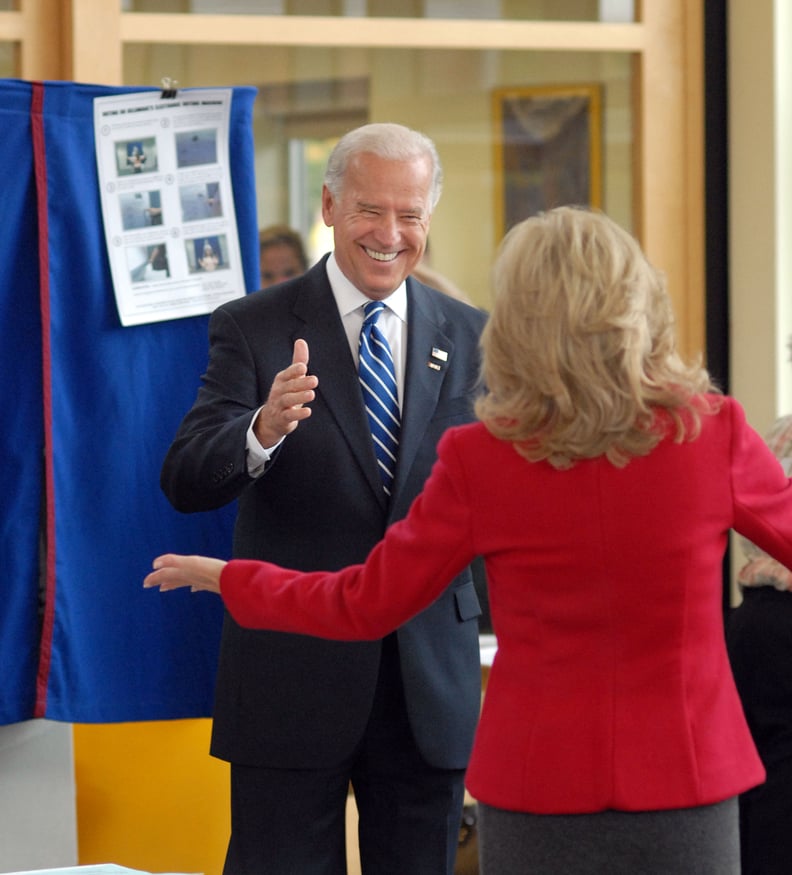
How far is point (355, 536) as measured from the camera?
2.10 m

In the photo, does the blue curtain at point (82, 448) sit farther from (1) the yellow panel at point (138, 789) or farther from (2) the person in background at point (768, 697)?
(2) the person in background at point (768, 697)

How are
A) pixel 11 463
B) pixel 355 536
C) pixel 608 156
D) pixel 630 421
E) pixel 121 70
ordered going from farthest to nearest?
1. pixel 608 156
2. pixel 121 70
3. pixel 11 463
4. pixel 355 536
5. pixel 630 421

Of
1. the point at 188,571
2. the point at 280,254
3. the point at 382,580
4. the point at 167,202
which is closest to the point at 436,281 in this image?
the point at 280,254

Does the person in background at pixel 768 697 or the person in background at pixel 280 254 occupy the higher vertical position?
the person in background at pixel 280 254

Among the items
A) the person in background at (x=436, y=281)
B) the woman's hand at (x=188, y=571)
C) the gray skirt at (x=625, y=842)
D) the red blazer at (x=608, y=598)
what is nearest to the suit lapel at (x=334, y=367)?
the woman's hand at (x=188, y=571)

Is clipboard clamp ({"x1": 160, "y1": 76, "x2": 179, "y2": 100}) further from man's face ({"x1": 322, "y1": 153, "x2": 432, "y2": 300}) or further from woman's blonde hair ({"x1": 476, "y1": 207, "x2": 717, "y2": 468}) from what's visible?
woman's blonde hair ({"x1": 476, "y1": 207, "x2": 717, "y2": 468})

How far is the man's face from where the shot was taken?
2174 mm

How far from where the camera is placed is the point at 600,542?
1.50m

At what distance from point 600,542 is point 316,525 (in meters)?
0.70

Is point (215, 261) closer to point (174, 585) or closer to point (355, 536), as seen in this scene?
point (355, 536)

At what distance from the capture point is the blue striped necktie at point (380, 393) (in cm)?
213

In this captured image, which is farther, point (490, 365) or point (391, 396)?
point (391, 396)

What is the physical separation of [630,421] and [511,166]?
2251mm

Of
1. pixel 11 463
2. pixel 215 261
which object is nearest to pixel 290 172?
pixel 215 261
